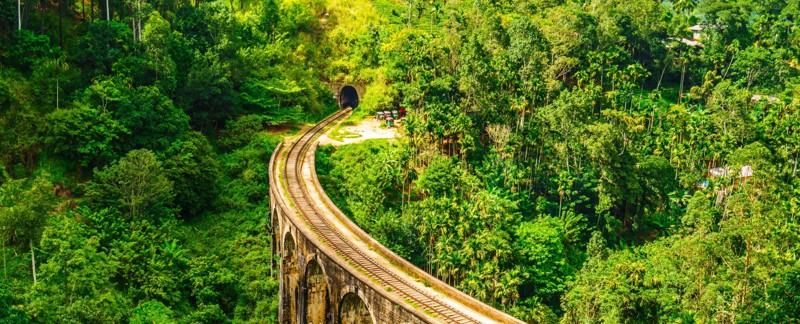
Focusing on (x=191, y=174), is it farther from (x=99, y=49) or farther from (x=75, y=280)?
(x=75, y=280)

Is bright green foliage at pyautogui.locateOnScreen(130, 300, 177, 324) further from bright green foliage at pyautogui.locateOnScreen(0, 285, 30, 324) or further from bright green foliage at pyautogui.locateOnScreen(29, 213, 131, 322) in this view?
bright green foliage at pyautogui.locateOnScreen(0, 285, 30, 324)

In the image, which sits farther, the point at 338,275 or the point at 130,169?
the point at 130,169

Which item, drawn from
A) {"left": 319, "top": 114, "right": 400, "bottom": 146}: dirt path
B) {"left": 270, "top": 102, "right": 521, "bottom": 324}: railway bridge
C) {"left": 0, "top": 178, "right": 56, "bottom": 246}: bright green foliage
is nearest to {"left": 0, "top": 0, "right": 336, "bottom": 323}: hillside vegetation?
{"left": 0, "top": 178, "right": 56, "bottom": 246}: bright green foliage

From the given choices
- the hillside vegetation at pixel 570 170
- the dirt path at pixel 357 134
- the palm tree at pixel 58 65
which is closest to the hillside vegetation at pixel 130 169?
the palm tree at pixel 58 65

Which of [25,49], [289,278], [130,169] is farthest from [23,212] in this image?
[25,49]

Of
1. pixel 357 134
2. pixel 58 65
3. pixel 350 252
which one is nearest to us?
pixel 350 252

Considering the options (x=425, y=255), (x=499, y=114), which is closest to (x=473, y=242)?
(x=425, y=255)
